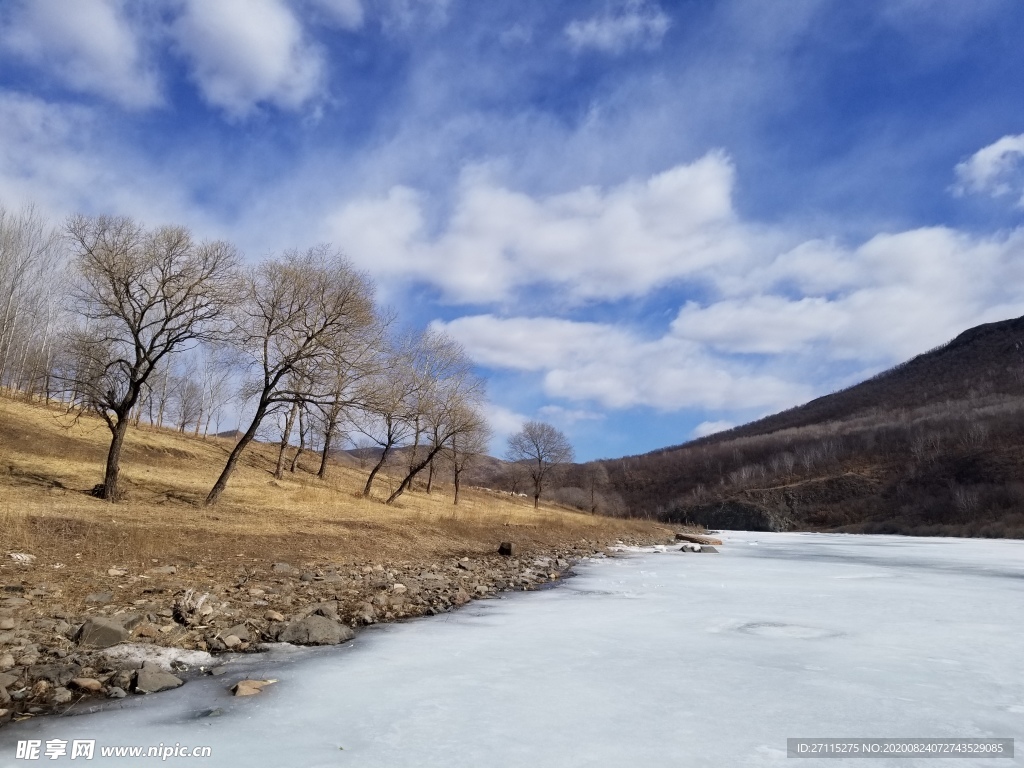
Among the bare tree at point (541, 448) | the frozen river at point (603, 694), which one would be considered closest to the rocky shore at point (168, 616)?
the frozen river at point (603, 694)

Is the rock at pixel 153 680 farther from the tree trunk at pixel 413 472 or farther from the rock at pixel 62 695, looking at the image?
the tree trunk at pixel 413 472

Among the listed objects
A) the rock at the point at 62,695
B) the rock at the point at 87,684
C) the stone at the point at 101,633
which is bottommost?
the rock at the point at 62,695

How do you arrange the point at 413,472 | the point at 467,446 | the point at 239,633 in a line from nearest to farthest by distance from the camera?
the point at 239,633, the point at 413,472, the point at 467,446

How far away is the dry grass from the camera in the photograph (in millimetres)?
12266

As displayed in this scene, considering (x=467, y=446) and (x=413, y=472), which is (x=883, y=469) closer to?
(x=467, y=446)

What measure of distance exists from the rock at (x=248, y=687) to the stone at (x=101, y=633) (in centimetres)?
212

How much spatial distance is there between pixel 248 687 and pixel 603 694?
369cm

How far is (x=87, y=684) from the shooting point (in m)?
6.06

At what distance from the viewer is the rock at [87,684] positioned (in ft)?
19.8

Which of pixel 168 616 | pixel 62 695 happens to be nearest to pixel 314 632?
pixel 168 616

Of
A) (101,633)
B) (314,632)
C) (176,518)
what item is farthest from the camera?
(176,518)

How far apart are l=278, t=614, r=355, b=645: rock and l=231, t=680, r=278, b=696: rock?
1984mm

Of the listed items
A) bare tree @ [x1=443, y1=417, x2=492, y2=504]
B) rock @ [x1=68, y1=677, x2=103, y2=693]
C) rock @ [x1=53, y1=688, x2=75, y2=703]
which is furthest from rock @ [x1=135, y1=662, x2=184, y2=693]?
bare tree @ [x1=443, y1=417, x2=492, y2=504]

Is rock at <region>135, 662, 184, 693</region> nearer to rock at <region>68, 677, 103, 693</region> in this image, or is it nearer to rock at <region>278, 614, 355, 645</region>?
rock at <region>68, 677, 103, 693</region>
